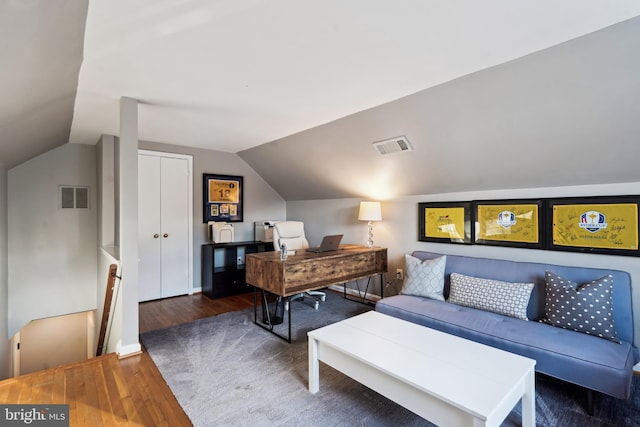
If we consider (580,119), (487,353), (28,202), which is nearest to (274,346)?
(487,353)

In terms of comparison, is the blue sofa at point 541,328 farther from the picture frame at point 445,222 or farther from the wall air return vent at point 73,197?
the wall air return vent at point 73,197

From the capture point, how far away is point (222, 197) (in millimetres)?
4945

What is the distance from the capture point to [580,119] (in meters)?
2.22

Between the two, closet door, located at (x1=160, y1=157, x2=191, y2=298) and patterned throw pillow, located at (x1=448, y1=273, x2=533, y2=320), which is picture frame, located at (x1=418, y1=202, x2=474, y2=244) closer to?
patterned throw pillow, located at (x1=448, y1=273, x2=533, y2=320)

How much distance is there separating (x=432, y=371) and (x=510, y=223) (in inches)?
79.0

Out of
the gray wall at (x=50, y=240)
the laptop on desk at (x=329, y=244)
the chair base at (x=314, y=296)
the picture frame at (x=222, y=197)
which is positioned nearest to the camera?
the laptop on desk at (x=329, y=244)

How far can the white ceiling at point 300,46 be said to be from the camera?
154 centimetres

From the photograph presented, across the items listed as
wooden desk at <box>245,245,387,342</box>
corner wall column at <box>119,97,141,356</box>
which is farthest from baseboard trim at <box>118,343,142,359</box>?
wooden desk at <box>245,245,387,342</box>

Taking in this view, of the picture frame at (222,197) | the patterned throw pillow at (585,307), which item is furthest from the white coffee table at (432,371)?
the picture frame at (222,197)

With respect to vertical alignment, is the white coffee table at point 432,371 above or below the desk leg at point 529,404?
above

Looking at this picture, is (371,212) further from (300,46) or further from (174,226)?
(174,226)

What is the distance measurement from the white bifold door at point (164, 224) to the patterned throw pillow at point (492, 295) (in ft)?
11.7

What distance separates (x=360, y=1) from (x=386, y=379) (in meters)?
1.93

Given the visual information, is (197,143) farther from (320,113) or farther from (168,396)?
(168,396)
